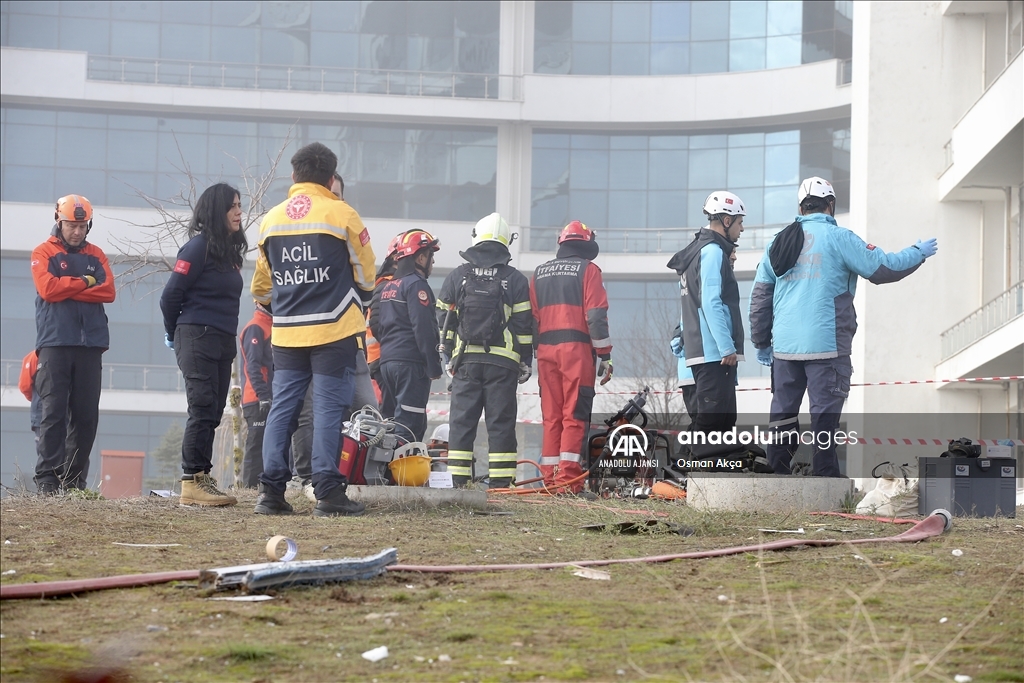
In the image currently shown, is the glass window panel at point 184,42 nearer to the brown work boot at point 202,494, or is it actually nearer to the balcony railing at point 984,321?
the balcony railing at point 984,321

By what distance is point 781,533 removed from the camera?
7.07 metres

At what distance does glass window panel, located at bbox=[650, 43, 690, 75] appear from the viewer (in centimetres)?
4450

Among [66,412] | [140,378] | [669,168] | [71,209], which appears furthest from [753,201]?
[66,412]

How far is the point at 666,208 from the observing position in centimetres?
4494

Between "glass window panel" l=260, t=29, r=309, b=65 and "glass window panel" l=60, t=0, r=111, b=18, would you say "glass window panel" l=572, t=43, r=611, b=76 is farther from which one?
"glass window panel" l=60, t=0, r=111, b=18

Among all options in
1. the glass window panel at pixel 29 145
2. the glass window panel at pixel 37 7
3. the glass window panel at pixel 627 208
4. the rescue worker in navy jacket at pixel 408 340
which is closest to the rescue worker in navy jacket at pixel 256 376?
the rescue worker in navy jacket at pixel 408 340

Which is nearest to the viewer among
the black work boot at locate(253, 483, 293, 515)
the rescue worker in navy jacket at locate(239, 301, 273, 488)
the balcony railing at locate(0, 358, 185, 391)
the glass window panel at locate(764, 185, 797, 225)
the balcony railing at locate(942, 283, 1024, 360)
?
the black work boot at locate(253, 483, 293, 515)

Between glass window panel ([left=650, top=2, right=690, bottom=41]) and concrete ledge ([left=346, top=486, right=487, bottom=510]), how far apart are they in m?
38.6

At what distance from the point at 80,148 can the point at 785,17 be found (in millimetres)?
24490

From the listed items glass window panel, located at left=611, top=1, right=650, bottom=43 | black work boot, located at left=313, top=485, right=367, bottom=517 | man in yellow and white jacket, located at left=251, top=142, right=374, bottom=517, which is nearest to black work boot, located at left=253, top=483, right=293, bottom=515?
man in yellow and white jacket, located at left=251, top=142, right=374, bottom=517

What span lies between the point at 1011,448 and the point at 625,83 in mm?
35523

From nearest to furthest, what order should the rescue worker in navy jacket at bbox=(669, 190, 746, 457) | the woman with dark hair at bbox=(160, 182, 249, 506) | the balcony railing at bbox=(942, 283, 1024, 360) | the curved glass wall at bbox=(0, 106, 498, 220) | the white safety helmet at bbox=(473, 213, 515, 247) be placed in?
the woman with dark hair at bbox=(160, 182, 249, 506) → the rescue worker in navy jacket at bbox=(669, 190, 746, 457) → the white safety helmet at bbox=(473, 213, 515, 247) → the balcony railing at bbox=(942, 283, 1024, 360) → the curved glass wall at bbox=(0, 106, 498, 220)

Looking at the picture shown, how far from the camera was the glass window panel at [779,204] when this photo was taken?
4259 cm

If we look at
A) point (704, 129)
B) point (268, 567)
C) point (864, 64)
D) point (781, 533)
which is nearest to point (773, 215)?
point (704, 129)
